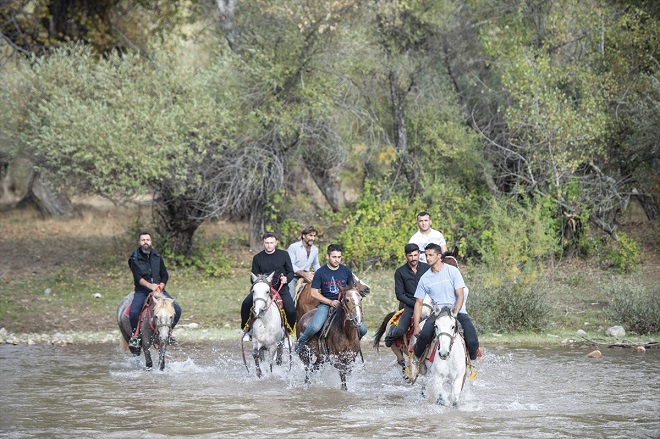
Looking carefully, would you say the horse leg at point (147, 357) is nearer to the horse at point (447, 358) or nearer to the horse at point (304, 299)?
the horse at point (304, 299)

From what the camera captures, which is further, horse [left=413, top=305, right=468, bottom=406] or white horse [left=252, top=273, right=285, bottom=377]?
white horse [left=252, top=273, right=285, bottom=377]

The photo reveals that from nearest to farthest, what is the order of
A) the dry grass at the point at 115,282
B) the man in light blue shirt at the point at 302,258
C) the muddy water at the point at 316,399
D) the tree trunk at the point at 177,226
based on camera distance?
1. the muddy water at the point at 316,399
2. the man in light blue shirt at the point at 302,258
3. the dry grass at the point at 115,282
4. the tree trunk at the point at 177,226

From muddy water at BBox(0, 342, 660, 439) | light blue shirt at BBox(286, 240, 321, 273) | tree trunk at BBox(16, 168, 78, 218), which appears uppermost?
tree trunk at BBox(16, 168, 78, 218)

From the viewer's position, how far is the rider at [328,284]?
1326cm

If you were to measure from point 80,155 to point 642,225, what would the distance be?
1896 cm

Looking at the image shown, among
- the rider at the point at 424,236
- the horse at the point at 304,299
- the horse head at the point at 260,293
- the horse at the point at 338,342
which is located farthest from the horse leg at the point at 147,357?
the rider at the point at 424,236

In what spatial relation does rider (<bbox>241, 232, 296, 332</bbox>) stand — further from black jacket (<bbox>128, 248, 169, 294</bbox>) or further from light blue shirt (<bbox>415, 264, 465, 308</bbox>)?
light blue shirt (<bbox>415, 264, 465, 308</bbox>)

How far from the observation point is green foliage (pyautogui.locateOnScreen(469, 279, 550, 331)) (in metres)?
18.4

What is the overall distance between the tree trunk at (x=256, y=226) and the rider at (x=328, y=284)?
14.4 meters

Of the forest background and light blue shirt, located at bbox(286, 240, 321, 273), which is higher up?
the forest background

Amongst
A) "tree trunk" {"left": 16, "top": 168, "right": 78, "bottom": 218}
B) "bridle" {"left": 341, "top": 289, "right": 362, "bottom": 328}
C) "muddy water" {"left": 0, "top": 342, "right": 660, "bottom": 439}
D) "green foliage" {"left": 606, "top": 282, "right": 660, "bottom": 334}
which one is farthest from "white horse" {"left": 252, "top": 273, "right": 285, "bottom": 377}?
"tree trunk" {"left": 16, "top": 168, "right": 78, "bottom": 218}

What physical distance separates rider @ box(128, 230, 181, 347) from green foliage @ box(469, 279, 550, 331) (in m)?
6.51

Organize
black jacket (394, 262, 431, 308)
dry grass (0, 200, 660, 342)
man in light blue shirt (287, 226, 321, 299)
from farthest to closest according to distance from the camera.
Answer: dry grass (0, 200, 660, 342) → man in light blue shirt (287, 226, 321, 299) → black jacket (394, 262, 431, 308)

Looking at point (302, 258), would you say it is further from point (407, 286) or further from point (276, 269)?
point (407, 286)
